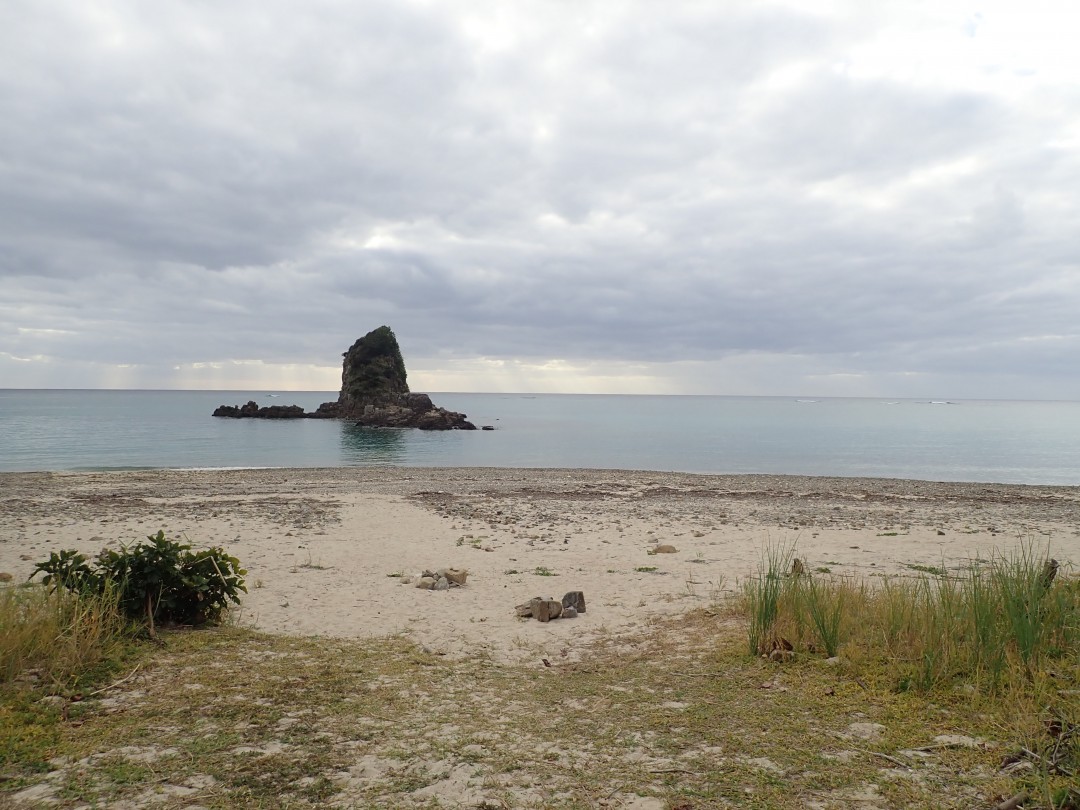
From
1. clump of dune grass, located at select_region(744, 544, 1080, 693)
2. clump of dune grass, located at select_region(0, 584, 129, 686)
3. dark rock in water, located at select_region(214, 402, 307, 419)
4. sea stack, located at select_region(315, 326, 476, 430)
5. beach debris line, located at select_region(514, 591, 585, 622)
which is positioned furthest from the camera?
dark rock in water, located at select_region(214, 402, 307, 419)

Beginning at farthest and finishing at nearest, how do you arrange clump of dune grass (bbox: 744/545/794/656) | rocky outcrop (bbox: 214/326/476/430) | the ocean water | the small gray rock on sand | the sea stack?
1. rocky outcrop (bbox: 214/326/476/430)
2. the sea stack
3. the ocean water
4. the small gray rock on sand
5. clump of dune grass (bbox: 744/545/794/656)

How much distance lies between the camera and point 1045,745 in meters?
4.51

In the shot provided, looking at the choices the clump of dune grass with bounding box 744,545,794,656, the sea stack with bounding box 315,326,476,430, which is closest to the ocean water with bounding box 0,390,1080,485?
the sea stack with bounding box 315,326,476,430

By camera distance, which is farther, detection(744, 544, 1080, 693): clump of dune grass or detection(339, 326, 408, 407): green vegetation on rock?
detection(339, 326, 408, 407): green vegetation on rock

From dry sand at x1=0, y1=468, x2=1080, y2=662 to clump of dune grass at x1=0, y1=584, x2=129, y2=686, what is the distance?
216 cm

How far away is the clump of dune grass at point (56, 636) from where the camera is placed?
20.5 feet

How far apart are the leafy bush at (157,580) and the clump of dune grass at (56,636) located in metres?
0.39

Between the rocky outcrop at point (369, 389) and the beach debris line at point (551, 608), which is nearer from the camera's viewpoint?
the beach debris line at point (551, 608)

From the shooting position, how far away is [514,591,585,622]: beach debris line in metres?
9.59

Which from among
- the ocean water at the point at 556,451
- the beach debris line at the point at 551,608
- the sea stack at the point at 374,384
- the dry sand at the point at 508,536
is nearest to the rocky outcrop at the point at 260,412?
the sea stack at the point at 374,384

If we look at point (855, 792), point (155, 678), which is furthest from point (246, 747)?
point (855, 792)

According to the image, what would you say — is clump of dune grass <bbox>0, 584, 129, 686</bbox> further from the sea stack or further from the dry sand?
the sea stack

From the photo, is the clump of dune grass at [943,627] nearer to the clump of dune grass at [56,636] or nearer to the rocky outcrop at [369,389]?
the clump of dune grass at [56,636]

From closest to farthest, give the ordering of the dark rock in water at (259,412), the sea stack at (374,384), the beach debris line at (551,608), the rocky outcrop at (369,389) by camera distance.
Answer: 1. the beach debris line at (551,608)
2. the sea stack at (374,384)
3. the rocky outcrop at (369,389)
4. the dark rock in water at (259,412)
